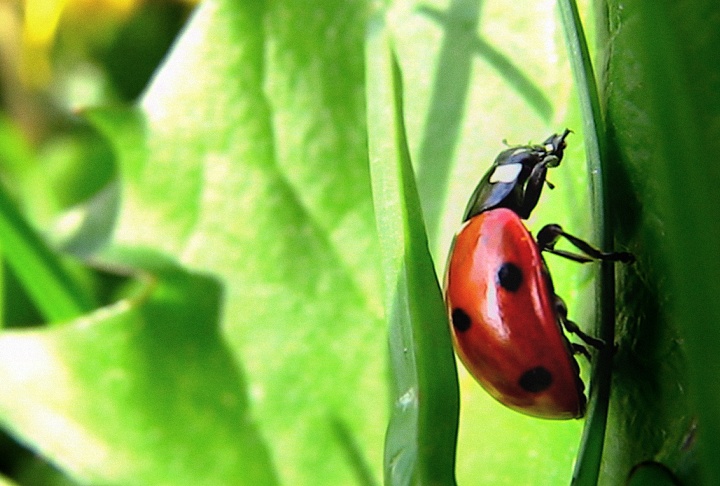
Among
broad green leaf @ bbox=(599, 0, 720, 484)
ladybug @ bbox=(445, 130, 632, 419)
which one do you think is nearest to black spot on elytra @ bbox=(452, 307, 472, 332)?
ladybug @ bbox=(445, 130, 632, 419)

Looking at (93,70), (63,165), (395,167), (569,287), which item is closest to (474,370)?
(569,287)

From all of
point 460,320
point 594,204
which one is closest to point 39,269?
point 460,320

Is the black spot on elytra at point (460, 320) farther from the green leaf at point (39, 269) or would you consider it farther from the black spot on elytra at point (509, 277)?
the green leaf at point (39, 269)

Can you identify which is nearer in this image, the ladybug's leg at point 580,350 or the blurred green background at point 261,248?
the ladybug's leg at point 580,350

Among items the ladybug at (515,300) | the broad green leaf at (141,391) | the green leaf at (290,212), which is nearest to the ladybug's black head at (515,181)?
the ladybug at (515,300)

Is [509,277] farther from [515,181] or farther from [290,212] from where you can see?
[290,212]

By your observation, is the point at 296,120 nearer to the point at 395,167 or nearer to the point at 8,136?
the point at 395,167

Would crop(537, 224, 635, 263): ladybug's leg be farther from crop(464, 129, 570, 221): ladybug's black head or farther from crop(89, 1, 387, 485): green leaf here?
crop(89, 1, 387, 485): green leaf
